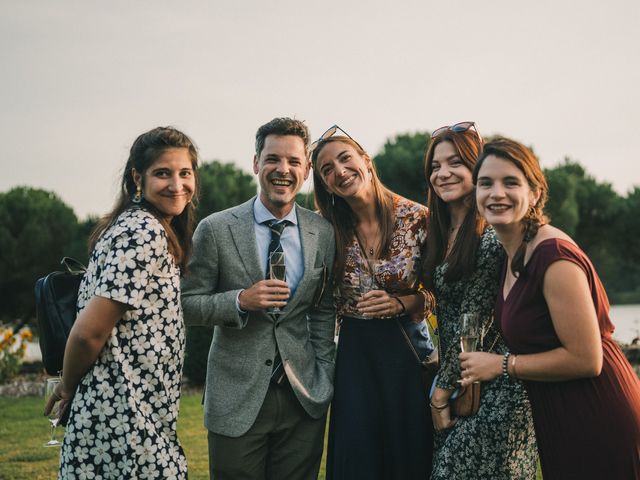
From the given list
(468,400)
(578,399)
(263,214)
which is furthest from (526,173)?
(263,214)

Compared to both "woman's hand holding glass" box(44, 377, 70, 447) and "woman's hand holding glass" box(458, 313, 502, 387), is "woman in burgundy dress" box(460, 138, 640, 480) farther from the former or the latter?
"woman's hand holding glass" box(44, 377, 70, 447)

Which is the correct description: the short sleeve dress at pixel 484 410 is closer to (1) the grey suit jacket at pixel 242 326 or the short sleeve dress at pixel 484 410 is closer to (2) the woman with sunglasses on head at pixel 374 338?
(2) the woman with sunglasses on head at pixel 374 338

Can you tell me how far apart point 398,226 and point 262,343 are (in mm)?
1264

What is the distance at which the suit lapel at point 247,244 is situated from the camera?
4.18 metres

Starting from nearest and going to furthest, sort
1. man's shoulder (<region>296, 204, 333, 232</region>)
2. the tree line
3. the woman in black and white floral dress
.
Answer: the woman in black and white floral dress → man's shoulder (<region>296, 204, 333, 232</region>) → the tree line

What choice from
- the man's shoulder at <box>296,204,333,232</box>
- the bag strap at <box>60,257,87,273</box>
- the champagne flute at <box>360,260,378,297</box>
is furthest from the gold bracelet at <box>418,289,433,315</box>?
the bag strap at <box>60,257,87,273</box>

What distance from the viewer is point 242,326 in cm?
397

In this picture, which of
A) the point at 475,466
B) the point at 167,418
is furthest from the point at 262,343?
the point at 475,466

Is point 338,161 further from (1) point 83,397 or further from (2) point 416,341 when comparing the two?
(1) point 83,397

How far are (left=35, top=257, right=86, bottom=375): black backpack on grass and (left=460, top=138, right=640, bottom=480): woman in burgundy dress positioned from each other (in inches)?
83.3

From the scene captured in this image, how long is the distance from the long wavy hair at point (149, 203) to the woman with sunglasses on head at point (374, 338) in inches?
45.6

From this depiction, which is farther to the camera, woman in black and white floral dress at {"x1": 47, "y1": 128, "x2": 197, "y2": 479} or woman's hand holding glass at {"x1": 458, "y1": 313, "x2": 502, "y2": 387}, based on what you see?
woman's hand holding glass at {"x1": 458, "y1": 313, "x2": 502, "y2": 387}

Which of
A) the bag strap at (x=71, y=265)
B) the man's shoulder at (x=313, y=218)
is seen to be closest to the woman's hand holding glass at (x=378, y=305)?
the man's shoulder at (x=313, y=218)

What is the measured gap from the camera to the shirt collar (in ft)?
14.3
